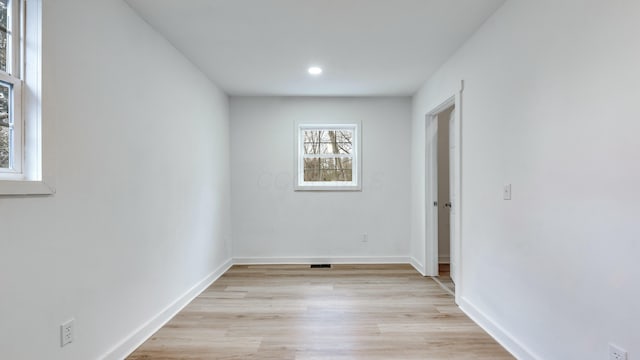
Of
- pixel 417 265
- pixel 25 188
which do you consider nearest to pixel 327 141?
pixel 417 265

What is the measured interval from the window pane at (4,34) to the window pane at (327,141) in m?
3.71

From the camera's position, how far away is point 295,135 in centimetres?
492

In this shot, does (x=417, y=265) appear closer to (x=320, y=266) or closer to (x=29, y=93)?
(x=320, y=266)

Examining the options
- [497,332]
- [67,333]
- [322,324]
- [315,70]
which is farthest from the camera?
[315,70]

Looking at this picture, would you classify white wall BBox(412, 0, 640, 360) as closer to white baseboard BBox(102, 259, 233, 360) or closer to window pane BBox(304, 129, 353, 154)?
window pane BBox(304, 129, 353, 154)

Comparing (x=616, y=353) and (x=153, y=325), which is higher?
(x=616, y=353)

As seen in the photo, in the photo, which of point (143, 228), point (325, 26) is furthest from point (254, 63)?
point (143, 228)

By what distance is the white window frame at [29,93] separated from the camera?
62.8 inches

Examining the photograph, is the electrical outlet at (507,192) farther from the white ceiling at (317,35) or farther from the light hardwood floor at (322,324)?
the white ceiling at (317,35)

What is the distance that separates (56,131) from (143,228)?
1023 millimetres

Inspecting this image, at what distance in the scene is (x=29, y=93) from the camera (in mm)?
1624

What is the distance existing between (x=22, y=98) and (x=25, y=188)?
1.41ft

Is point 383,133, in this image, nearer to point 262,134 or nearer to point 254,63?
point 262,134

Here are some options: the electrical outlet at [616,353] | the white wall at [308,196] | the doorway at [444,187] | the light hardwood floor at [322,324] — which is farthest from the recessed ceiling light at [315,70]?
the electrical outlet at [616,353]
